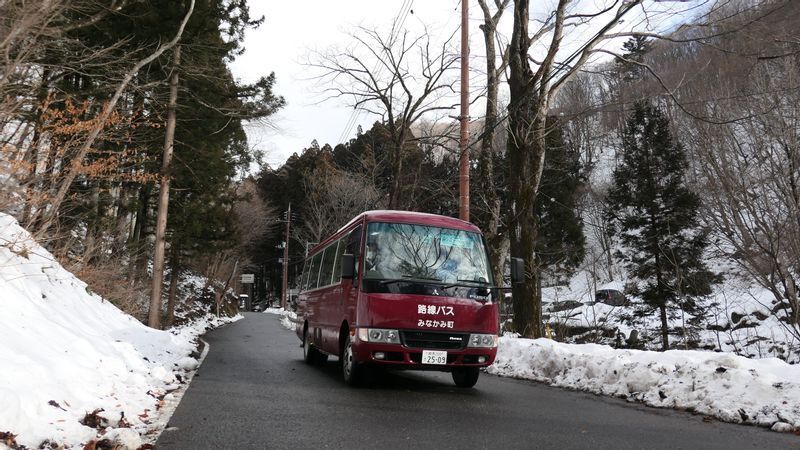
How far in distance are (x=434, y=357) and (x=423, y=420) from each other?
187 centimetres

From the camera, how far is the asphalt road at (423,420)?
16.6 feet

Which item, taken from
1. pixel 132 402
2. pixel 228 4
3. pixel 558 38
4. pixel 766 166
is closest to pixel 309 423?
pixel 132 402

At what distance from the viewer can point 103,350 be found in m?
7.71

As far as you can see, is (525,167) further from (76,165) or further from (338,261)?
(76,165)

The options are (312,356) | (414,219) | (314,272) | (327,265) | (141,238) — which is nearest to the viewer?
(414,219)

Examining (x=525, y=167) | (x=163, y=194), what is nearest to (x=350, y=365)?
(x=525, y=167)

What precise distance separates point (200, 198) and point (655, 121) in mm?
26611

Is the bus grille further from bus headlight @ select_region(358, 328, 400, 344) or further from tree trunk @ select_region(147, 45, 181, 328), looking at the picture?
tree trunk @ select_region(147, 45, 181, 328)

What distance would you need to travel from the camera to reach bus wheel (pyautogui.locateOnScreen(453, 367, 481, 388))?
8773 mm

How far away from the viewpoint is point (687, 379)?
285 inches

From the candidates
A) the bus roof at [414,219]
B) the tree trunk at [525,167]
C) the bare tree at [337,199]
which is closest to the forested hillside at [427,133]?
the tree trunk at [525,167]

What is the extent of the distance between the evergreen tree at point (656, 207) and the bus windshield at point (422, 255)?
24.8m

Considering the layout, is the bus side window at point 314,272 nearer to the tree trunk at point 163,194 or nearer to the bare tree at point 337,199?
the tree trunk at point 163,194

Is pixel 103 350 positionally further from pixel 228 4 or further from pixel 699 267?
pixel 699 267
